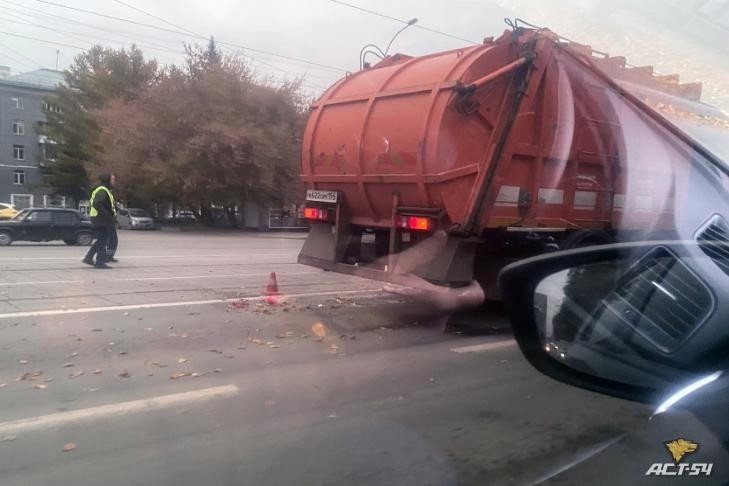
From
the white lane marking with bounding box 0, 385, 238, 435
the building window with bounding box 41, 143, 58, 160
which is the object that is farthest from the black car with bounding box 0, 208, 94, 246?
the building window with bounding box 41, 143, 58, 160

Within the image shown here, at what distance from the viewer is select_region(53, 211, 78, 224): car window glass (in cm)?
2014

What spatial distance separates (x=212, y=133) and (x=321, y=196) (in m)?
24.7

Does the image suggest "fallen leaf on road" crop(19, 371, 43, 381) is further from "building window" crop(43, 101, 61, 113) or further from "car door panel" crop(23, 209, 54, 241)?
"building window" crop(43, 101, 61, 113)

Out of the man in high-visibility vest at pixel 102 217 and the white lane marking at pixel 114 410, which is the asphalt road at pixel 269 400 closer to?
the white lane marking at pixel 114 410

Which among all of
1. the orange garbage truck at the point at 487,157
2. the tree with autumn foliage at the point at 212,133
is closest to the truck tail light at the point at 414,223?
the orange garbage truck at the point at 487,157

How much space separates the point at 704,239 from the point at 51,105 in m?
52.8

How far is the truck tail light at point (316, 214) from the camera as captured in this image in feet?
29.1

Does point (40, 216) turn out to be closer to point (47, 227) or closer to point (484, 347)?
point (47, 227)

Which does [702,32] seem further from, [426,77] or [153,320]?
[153,320]

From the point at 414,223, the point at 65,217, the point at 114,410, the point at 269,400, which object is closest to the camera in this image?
the point at 114,410

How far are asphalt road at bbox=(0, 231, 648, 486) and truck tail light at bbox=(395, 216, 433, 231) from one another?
4.27 ft

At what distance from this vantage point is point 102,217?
12.6 meters

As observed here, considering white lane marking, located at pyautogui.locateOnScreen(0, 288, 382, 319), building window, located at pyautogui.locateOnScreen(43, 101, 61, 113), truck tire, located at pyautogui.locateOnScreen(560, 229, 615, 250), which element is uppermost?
building window, located at pyautogui.locateOnScreen(43, 101, 61, 113)

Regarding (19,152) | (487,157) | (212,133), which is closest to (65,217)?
(212,133)
